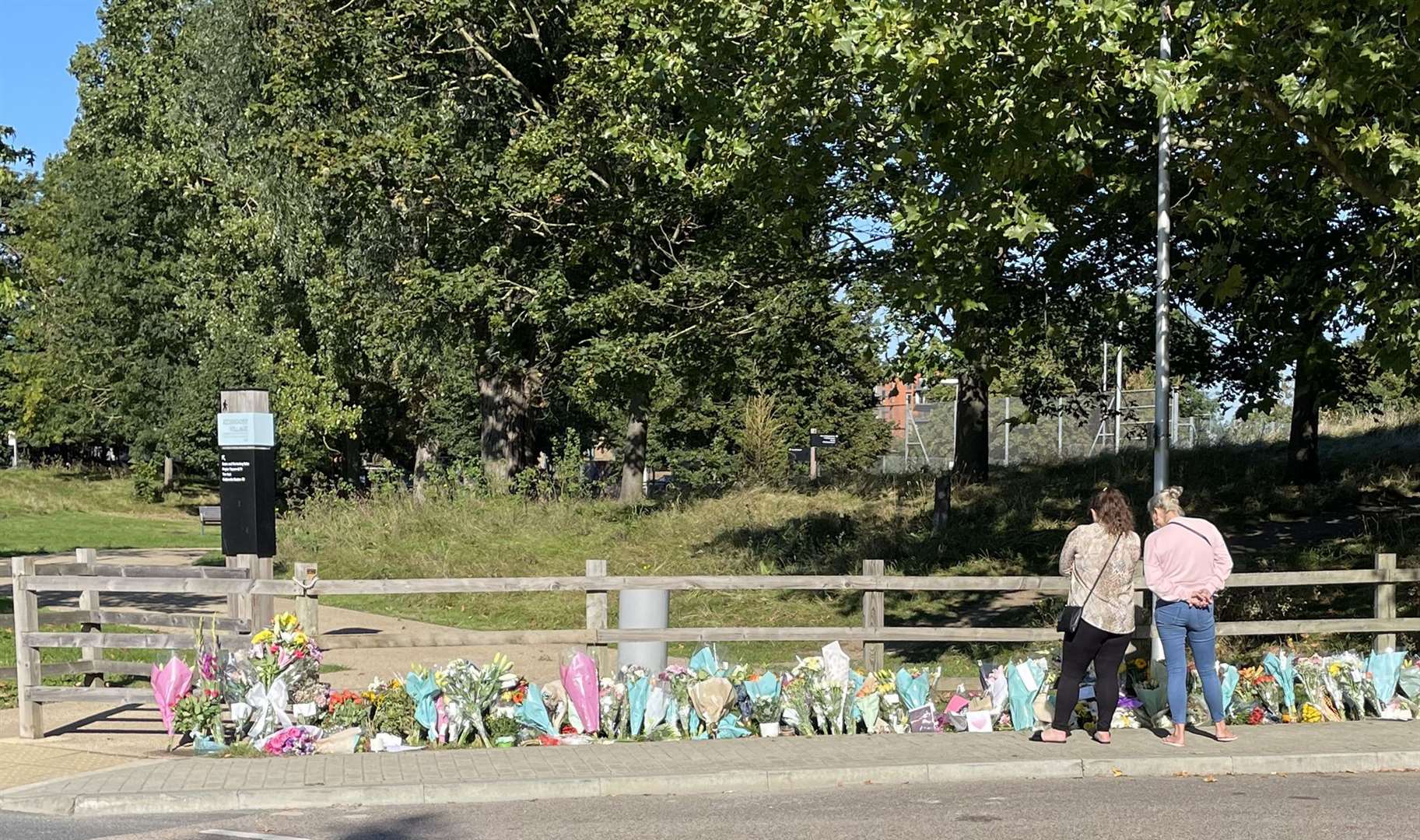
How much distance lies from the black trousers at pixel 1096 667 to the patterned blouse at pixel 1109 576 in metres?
0.10

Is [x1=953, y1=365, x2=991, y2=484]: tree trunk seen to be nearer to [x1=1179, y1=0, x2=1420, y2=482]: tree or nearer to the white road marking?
[x1=1179, y1=0, x2=1420, y2=482]: tree

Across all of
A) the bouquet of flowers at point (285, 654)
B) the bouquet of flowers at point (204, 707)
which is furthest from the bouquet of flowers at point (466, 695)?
the bouquet of flowers at point (204, 707)

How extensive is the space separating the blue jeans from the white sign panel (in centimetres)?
686

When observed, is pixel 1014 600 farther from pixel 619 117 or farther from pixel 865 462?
pixel 865 462

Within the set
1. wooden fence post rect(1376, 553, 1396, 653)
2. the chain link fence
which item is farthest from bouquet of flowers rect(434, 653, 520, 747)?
the chain link fence

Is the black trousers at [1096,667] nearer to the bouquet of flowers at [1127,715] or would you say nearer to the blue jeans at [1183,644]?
the blue jeans at [1183,644]

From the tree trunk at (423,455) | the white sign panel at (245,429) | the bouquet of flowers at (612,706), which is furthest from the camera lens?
the tree trunk at (423,455)

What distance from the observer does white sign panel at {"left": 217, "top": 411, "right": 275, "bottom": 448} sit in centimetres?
1109

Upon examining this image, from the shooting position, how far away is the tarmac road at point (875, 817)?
7.17 m

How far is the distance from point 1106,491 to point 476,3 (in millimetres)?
19475

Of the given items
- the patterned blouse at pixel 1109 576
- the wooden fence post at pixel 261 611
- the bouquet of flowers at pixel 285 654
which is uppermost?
the patterned blouse at pixel 1109 576

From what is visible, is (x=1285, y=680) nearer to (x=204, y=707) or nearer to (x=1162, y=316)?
(x=1162, y=316)

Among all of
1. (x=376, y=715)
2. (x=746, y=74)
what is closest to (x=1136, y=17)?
(x=746, y=74)

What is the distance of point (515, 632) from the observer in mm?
9883
